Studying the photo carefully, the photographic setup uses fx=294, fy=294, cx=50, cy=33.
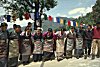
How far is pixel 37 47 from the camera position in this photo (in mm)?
12984

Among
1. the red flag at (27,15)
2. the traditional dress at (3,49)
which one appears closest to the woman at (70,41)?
the traditional dress at (3,49)

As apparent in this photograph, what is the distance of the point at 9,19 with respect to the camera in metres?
17.8

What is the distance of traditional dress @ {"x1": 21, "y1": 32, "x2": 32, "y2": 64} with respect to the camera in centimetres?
1238

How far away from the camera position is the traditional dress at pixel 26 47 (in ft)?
40.6

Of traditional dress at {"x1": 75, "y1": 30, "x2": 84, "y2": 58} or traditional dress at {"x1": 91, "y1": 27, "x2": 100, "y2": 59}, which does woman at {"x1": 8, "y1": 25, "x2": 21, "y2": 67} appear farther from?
traditional dress at {"x1": 91, "y1": 27, "x2": 100, "y2": 59}

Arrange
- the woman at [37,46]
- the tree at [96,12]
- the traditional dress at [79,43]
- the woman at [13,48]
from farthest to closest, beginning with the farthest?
the tree at [96,12] < the traditional dress at [79,43] < the woman at [37,46] < the woman at [13,48]

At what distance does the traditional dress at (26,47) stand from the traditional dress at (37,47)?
0.37m

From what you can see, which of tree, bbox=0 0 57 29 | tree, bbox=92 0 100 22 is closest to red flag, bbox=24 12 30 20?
tree, bbox=0 0 57 29

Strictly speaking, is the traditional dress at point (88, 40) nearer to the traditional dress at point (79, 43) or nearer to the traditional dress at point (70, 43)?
the traditional dress at point (79, 43)

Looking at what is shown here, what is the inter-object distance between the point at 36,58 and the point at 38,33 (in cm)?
112

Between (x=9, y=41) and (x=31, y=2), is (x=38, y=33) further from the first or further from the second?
(x=31, y=2)

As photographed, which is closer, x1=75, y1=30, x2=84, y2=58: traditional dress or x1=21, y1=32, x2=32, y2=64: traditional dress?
x1=21, y1=32, x2=32, y2=64: traditional dress

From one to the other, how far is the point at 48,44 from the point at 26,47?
1163 millimetres

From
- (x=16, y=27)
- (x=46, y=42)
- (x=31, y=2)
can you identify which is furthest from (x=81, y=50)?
(x=31, y=2)
